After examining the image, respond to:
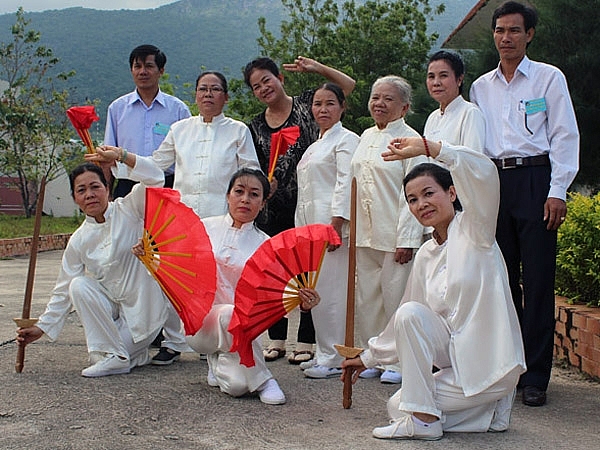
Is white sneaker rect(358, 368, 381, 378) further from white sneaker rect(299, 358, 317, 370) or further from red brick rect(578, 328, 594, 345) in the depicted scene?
red brick rect(578, 328, 594, 345)

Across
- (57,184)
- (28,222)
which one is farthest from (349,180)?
(57,184)

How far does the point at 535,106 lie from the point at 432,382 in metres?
1.61

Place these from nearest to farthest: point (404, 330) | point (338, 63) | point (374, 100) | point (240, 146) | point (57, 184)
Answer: point (404, 330)
point (374, 100)
point (240, 146)
point (338, 63)
point (57, 184)

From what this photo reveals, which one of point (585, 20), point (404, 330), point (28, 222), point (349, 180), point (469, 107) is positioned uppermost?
point (585, 20)

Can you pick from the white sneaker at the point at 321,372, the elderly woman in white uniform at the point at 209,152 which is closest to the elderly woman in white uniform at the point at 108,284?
the elderly woman in white uniform at the point at 209,152

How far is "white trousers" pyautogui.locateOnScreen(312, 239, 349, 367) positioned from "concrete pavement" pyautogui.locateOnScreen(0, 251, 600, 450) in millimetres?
212

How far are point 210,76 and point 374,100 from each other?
3.50 feet

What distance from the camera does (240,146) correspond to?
4914 mm

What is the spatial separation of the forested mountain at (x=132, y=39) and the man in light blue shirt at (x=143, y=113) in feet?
232

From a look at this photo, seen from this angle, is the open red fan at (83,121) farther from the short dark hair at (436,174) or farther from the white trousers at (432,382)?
→ the white trousers at (432,382)

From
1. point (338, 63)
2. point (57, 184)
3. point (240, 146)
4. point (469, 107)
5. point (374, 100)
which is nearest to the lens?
point (469, 107)

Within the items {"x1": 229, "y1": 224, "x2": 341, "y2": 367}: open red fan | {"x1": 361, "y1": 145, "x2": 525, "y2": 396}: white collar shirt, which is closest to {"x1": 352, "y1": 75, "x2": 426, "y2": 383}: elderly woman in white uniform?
{"x1": 229, "y1": 224, "x2": 341, "y2": 367}: open red fan

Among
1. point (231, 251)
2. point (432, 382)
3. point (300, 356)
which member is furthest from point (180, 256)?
point (432, 382)

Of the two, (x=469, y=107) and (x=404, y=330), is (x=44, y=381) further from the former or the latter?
(x=469, y=107)
